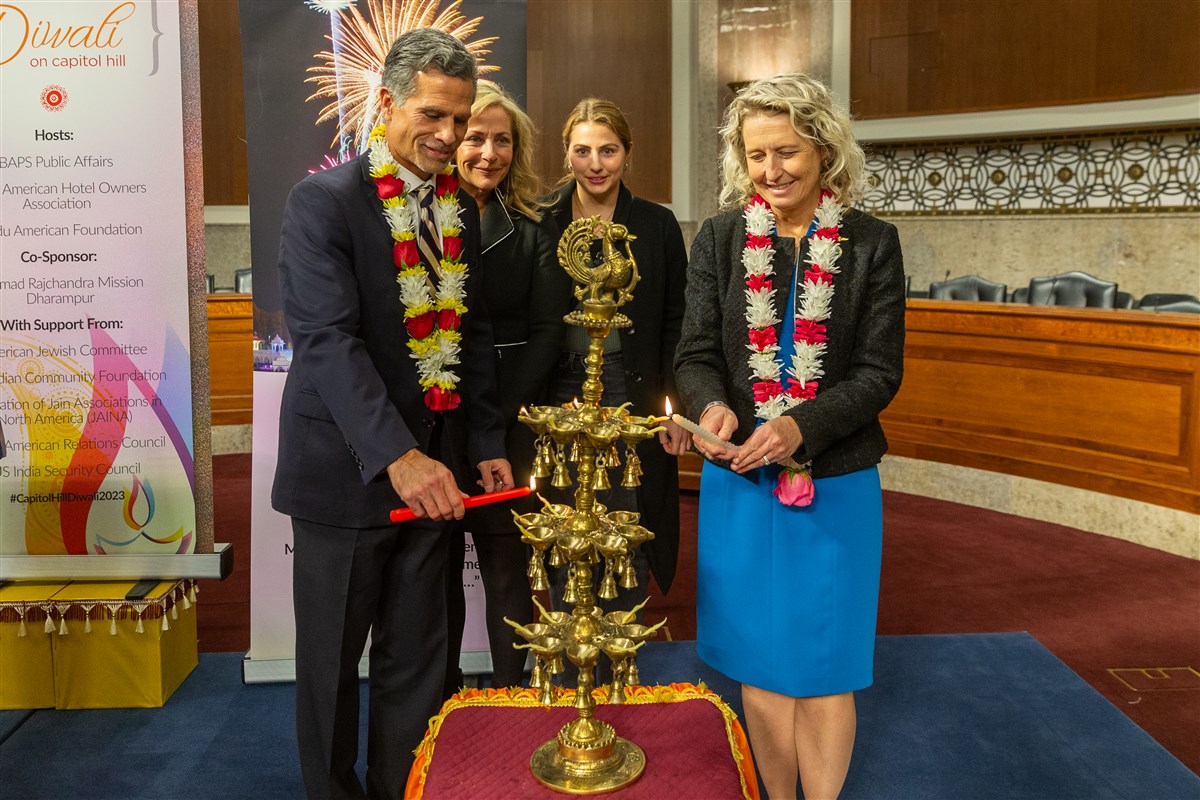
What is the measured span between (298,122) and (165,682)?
5.48 ft

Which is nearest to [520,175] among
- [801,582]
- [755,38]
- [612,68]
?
[801,582]

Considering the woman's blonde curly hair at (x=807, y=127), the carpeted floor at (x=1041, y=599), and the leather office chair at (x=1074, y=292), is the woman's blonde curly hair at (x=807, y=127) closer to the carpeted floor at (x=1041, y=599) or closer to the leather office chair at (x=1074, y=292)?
the carpeted floor at (x=1041, y=599)

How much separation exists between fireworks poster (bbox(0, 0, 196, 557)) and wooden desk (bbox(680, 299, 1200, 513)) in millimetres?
2727

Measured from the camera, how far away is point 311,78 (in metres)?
3.13

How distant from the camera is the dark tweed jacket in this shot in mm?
2092

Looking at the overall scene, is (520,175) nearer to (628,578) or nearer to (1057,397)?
(628,578)

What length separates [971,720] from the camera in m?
3.09

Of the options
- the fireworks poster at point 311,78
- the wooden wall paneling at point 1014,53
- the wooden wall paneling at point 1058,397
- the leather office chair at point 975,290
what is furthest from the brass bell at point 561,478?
the wooden wall paneling at point 1014,53

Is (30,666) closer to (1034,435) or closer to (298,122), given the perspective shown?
(298,122)

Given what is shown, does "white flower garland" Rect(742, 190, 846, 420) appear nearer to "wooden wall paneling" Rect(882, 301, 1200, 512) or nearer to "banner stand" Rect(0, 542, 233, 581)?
"banner stand" Rect(0, 542, 233, 581)

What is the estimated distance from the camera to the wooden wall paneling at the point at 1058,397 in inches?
188

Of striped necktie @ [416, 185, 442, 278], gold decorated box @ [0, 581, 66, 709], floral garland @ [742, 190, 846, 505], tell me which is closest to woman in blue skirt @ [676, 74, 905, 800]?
floral garland @ [742, 190, 846, 505]

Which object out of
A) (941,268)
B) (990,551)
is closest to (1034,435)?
(990,551)

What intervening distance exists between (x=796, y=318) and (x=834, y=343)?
9 centimetres
